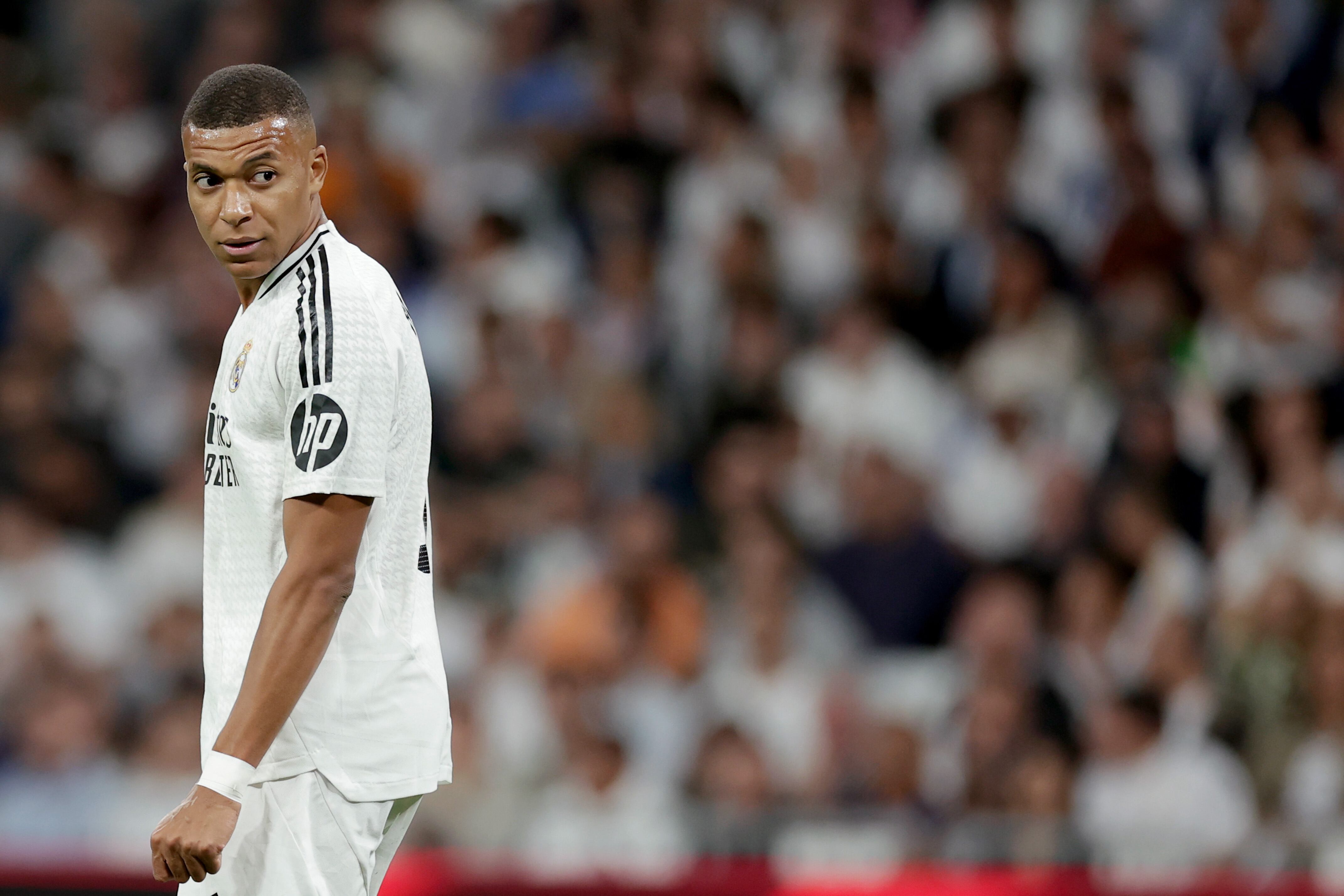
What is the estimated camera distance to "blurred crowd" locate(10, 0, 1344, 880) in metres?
6.26

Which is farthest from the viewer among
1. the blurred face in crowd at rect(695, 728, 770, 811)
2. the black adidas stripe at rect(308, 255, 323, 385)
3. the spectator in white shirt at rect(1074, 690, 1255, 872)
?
the blurred face in crowd at rect(695, 728, 770, 811)

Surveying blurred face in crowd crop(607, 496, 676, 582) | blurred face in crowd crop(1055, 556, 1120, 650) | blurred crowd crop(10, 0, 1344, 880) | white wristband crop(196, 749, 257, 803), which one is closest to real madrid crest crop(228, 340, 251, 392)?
white wristband crop(196, 749, 257, 803)

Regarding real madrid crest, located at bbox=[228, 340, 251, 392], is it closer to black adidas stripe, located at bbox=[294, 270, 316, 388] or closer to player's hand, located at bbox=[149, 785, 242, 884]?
black adidas stripe, located at bbox=[294, 270, 316, 388]

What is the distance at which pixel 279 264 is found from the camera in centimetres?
268

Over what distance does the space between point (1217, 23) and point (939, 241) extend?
1.77m

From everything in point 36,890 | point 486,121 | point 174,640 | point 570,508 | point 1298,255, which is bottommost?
point 36,890

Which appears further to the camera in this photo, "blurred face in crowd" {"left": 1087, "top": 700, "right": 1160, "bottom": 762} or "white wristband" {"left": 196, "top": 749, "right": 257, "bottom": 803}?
"blurred face in crowd" {"left": 1087, "top": 700, "right": 1160, "bottom": 762}

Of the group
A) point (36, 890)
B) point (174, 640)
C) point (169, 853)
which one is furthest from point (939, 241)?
point (169, 853)

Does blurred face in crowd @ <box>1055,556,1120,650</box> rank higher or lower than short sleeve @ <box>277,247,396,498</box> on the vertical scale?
lower

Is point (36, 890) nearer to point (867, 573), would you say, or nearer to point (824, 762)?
point (824, 762)

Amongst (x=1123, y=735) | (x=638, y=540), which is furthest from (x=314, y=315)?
(x=638, y=540)

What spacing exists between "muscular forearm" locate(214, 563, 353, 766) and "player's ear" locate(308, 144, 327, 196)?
1.97 ft

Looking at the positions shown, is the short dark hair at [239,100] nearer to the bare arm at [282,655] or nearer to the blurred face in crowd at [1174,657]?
the bare arm at [282,655]

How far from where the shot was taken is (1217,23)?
8.46 m
